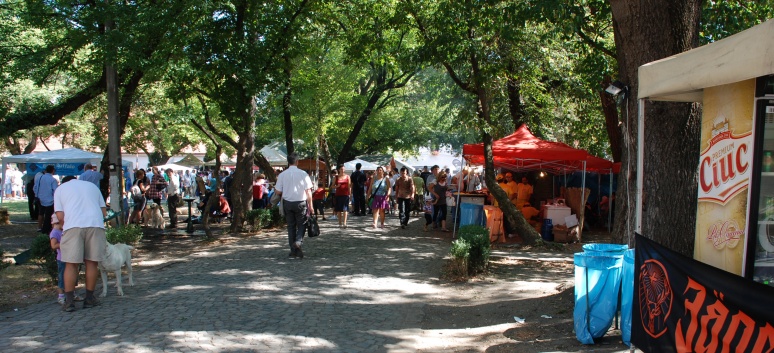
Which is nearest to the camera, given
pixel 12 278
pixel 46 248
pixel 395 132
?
pixel 46 248

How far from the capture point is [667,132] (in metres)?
5.80

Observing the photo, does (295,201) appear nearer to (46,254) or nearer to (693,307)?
(46,254)

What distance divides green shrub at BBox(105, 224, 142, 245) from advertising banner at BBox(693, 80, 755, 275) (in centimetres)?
897

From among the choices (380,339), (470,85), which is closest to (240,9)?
(470,85)

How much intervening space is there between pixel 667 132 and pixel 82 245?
21.5ft

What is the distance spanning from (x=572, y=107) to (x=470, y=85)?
7.43 metres

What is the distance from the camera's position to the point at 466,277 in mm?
9133

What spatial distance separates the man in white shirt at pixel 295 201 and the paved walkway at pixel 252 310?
42 centimetres

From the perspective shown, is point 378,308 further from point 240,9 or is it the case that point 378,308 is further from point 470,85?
point 240,9

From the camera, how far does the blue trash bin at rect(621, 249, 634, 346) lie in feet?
17.6

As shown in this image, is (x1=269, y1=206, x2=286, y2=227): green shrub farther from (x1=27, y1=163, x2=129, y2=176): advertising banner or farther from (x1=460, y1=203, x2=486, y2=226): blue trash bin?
(x1=27, y1=163, x2=129, y2=176): advertising banner

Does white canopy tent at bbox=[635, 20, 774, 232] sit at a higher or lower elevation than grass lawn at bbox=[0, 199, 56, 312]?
higher

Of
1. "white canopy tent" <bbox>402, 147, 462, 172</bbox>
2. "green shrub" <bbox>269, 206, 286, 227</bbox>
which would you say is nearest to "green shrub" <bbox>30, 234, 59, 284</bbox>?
"green shrub" <bbox>269, 206, 286, 227</bbox>

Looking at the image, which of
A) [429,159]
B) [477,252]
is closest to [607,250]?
[477,252]
